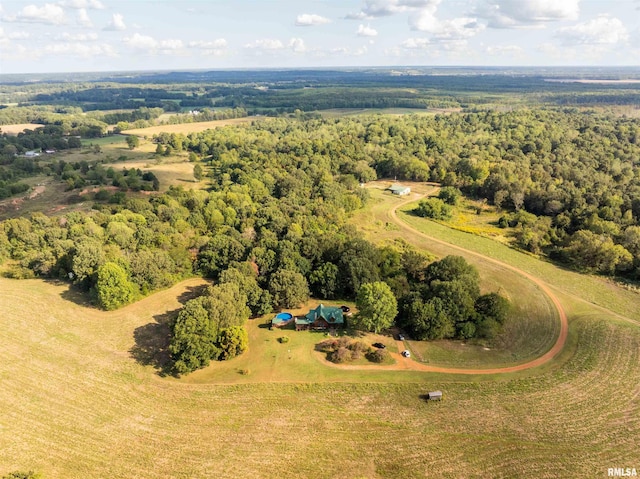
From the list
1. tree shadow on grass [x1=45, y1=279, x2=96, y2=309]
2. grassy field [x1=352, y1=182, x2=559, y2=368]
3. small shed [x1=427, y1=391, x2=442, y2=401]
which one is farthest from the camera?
tree shadow on grass [x1=45, y1=279, x2=96, y2=309]

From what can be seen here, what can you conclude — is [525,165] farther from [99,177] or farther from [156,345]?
[99,177]

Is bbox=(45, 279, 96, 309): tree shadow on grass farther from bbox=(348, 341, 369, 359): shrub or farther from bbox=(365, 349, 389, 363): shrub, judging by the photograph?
bbox=(365, 349, 389, 363): shrub

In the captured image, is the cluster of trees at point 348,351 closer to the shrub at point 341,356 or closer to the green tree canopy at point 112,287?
the shrub at point 341,356

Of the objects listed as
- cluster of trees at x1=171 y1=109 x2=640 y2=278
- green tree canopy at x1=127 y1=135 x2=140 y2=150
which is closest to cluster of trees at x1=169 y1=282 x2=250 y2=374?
cluster of trees at x1=171 y1=109 x2=640 y2=278

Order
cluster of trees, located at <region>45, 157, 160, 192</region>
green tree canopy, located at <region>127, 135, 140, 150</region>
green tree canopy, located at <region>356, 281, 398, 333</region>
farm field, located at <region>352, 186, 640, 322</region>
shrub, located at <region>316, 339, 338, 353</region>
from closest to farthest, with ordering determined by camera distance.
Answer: shrub, located at <region>316, 339, 338, 353</region>
green tree canopy, located at <region>356, 281, 398, 333</region>
farm field, located at <region>352, 186, 640, 322</region>
cluster of trees, located at <region>45, 157, 160, 192</region>
green tree canopy, located at <region>127, 135, 140, 150</region>

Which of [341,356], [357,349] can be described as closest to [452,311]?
[357,349]

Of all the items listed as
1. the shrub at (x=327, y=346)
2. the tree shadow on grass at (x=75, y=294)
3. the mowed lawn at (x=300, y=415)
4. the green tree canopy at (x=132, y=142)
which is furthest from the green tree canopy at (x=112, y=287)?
the green tree canopy at (x=132, y=142)

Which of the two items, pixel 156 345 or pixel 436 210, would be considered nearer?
pixel 156 345
